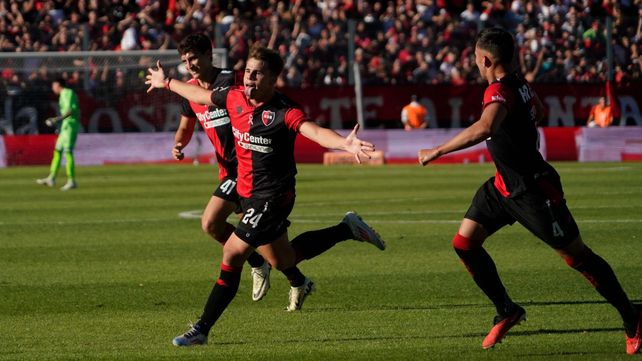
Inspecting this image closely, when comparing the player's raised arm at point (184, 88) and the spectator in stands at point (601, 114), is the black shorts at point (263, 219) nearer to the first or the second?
the player's raised arm at point (184, 88)

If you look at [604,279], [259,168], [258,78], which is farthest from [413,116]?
[604,279]

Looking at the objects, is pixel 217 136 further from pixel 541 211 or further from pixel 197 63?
pixel 541 211

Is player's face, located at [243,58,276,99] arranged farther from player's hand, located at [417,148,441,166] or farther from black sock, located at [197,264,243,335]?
player's hand, located at [417,148,441,166]

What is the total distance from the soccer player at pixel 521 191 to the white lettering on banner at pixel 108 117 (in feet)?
80.4

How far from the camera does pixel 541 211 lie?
781 centimetres

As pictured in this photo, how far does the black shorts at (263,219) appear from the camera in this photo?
8078 mm

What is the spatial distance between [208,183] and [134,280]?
13134 mm

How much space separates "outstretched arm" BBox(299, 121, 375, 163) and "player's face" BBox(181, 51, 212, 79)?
2.40 m

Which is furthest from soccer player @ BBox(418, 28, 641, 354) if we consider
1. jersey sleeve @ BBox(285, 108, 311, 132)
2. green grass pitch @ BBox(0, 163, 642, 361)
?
jersey sleeve @ BBox(285, 108, 311, 132)

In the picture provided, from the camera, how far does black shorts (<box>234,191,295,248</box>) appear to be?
26.5 feet

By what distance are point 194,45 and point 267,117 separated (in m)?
2.23

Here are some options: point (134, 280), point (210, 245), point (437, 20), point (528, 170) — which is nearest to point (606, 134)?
point (437, 20)

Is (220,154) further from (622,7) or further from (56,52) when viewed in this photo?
(622,7)

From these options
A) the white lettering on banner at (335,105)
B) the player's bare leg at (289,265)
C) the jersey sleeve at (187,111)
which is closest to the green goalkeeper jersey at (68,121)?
the white lettering on banner at (335,105)
